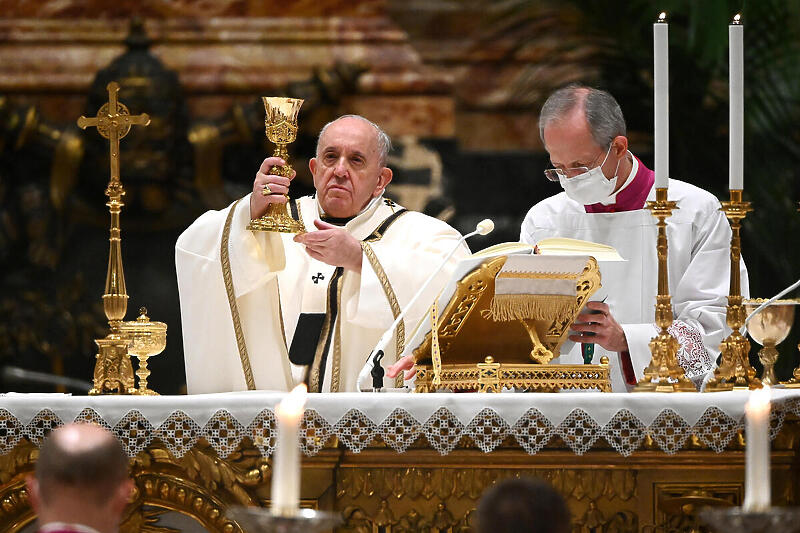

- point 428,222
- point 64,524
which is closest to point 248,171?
point 428,222

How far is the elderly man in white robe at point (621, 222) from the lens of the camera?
496cm

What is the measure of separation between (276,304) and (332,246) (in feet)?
1.29

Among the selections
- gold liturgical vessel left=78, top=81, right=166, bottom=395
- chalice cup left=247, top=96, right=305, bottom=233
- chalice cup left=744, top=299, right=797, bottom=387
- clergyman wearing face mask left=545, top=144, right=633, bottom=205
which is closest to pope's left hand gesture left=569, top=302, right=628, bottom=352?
chalice cup left=744, top=299, right=797, bottom=387

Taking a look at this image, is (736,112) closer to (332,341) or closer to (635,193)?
(635,193)

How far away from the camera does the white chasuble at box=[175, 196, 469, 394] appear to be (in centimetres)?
493

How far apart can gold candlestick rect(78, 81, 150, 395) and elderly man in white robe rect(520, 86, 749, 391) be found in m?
1.45

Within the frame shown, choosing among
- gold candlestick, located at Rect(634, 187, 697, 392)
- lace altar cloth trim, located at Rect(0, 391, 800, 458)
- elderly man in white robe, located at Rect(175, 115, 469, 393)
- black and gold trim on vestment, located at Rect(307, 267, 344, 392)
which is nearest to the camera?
lace altar cloth trim, located at Rect(0, 391, 800, 458)

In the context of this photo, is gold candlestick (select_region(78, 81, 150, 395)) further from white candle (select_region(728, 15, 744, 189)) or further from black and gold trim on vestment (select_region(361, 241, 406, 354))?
white candle (select_region(728, 15, 744, 189))

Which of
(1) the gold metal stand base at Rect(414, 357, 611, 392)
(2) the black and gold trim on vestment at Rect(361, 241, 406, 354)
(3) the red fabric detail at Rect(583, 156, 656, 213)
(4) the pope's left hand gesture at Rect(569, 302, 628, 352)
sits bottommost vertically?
(1) the gold metal stand base at Rect(414, 357, 611, 392)

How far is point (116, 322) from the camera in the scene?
439 centimetres

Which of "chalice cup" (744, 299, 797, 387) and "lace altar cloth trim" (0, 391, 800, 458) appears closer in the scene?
"lace altar cloth trim" (0, 391, 800, 458)

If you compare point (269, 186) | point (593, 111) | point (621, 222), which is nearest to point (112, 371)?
point (269, 186)

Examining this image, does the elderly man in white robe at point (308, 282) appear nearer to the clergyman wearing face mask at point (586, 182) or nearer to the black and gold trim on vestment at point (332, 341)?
→ the black and gold trim on vestment at point (332, 341)

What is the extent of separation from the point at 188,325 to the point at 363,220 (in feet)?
3.07
